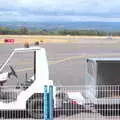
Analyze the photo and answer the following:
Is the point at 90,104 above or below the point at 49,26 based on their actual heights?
above

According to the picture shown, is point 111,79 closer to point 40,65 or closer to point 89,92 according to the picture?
point 89,92

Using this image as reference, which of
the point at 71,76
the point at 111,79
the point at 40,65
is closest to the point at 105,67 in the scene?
the point at 111,79

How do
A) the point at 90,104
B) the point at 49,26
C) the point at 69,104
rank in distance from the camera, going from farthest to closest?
the point at 49,26 → the point at 90,104 → the point at 69,104

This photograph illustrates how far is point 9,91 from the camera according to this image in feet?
45.7

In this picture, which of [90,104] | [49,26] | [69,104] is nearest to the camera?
[69,104]

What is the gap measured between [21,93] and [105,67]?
297cm

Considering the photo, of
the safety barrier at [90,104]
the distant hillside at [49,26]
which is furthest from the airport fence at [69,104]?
the distant hillside at [49,26]

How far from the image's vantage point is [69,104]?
44.9 ft

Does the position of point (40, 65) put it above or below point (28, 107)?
above

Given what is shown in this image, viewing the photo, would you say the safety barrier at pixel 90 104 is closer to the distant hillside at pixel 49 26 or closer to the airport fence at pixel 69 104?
the airport fence at pixel 69 104

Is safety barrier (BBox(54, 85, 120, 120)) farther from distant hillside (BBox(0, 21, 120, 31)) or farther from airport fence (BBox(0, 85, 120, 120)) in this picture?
distant hillside (BBox(0, 21, 120, 31))

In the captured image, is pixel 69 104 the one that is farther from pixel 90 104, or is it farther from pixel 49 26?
pixel 49 26

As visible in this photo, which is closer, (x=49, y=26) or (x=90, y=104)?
(x=90, y=104)

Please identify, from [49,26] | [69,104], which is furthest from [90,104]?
[49,26]
